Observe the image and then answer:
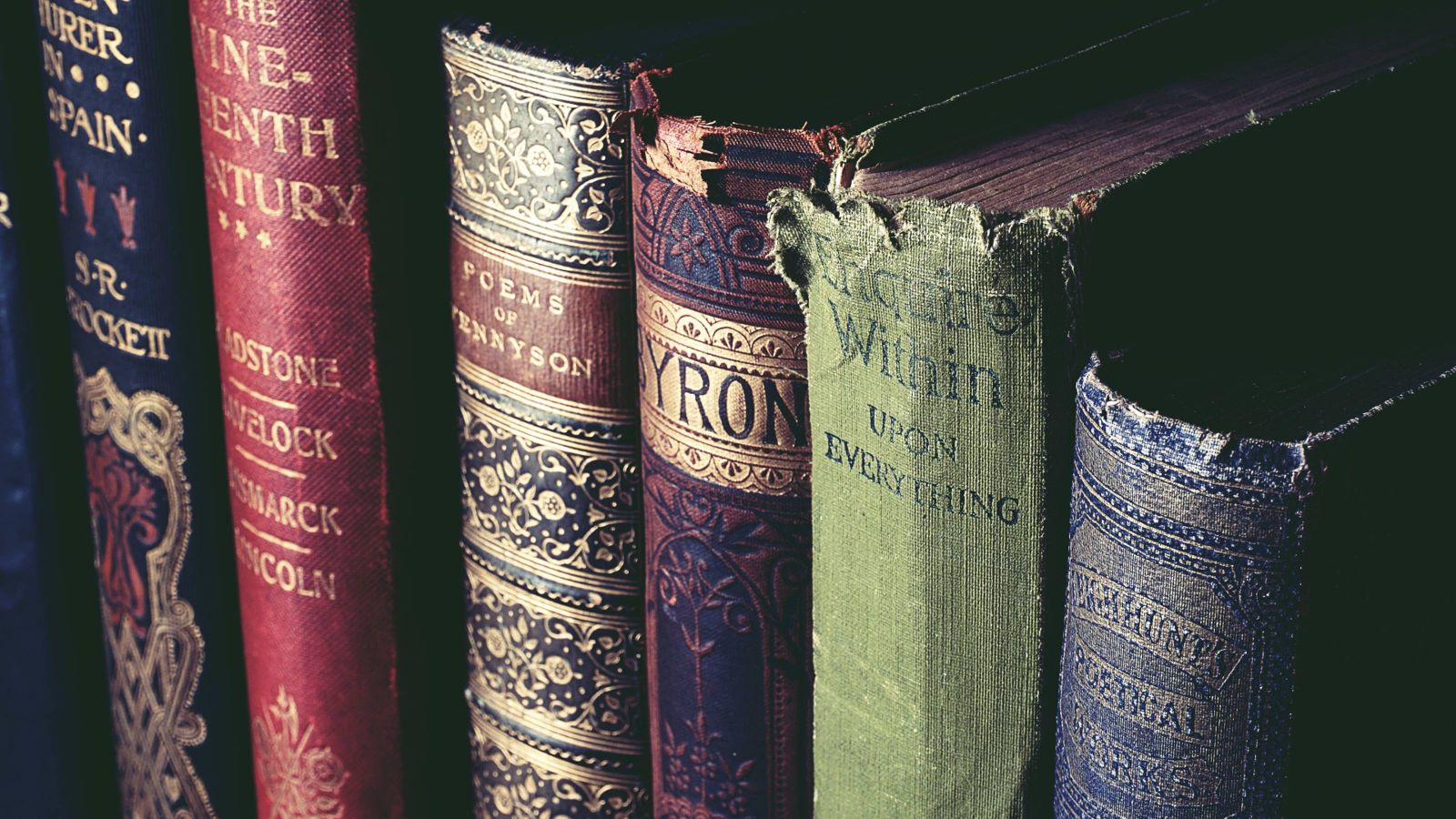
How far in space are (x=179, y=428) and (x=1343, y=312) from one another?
46 centimetres

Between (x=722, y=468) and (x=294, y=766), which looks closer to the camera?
(x=722, y=468)

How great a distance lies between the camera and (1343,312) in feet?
1.65

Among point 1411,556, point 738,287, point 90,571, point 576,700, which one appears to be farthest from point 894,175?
point 90,571

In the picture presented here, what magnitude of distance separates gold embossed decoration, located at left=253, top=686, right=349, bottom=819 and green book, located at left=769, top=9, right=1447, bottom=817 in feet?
0.89

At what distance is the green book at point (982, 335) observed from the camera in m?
0.47

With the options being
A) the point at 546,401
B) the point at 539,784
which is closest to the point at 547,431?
the point at 546,401

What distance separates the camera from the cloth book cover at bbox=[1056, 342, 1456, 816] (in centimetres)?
43

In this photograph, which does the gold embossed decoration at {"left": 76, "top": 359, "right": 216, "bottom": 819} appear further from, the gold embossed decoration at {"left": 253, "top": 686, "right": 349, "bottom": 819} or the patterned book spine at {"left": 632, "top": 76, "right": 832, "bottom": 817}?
the patterned book spine at {"left": 632, "top": 76, "right": 832, "bottom": 817}

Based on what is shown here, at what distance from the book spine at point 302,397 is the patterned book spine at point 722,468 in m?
0.13

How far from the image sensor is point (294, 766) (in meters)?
0.75

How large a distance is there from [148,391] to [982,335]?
1.30 ft

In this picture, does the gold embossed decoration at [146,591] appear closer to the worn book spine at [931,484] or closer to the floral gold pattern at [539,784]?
the floral gold pattern at [539,784]

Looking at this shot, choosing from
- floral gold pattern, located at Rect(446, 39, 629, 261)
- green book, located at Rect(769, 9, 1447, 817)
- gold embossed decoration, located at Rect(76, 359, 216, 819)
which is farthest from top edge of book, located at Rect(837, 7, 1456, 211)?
gold embossed decoration, located at Rect(76, 359, 216, 819)

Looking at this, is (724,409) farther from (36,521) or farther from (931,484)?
(36,521)
